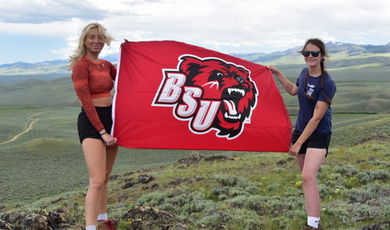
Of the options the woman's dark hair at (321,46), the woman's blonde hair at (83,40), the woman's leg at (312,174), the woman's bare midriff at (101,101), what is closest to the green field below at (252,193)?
the woman's leg at (312,174)

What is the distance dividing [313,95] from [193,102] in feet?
6.94

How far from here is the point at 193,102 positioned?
6.65 meters

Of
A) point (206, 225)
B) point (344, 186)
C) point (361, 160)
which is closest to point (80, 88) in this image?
point (206, 225)

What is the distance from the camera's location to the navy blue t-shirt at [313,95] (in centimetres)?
547

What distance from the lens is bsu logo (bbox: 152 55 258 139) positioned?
6.62 m

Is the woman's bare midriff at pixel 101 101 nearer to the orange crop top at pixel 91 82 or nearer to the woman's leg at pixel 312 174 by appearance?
the orange crop top at pixel 91 82

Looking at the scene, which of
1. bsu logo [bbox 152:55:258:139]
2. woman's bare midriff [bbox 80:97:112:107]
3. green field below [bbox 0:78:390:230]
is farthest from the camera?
green field below [bbox 0:78:390:230]

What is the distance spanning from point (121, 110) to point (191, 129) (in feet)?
4.33

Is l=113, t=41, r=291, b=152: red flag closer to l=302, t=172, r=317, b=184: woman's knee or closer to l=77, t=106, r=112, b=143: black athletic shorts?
l=77, t=106, r=112, b=143: black athletic shorts

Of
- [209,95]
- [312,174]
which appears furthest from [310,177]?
[209,95]

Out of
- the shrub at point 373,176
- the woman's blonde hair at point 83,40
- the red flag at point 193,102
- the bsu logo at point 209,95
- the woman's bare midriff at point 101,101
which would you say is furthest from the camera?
the shrub at point 373,176

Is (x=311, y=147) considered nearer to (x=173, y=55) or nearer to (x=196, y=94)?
(x=196, y=94)

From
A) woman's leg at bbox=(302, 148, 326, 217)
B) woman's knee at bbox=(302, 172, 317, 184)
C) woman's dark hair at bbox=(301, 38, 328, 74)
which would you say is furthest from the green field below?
woman's dark hair at bbox=(301, 38, 328, 74)

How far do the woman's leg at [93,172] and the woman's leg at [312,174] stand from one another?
3179mm
